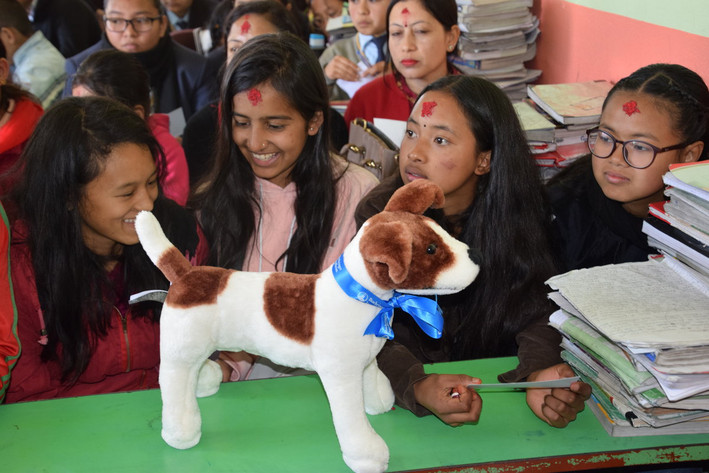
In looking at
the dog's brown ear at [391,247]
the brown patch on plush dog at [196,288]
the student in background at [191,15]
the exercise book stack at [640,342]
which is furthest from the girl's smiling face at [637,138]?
the student in background at [191,15]

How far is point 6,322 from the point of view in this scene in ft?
3.85

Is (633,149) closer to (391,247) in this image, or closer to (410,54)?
(391,247)

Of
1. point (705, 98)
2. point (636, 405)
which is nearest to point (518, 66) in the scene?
point (705, 98)

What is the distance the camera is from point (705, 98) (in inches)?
59.4

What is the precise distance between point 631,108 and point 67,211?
130cm

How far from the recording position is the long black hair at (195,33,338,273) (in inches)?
65.6

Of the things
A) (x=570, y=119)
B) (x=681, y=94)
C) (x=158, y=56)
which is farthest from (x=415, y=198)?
(x=158, y=56)

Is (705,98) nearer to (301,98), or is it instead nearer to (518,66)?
(301,98)

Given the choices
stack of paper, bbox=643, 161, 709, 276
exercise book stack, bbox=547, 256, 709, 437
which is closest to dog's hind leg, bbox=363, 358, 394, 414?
exercise book stack, bbox=547, 256, 709, 437

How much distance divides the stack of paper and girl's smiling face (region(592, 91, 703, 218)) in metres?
0.23

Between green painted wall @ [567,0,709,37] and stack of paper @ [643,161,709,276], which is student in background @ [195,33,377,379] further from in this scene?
green painted wall @ [567,0,709,37]

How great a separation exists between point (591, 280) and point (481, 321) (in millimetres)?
316

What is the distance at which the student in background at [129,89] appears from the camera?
2.38 metres

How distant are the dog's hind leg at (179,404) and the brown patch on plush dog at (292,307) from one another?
16cm
